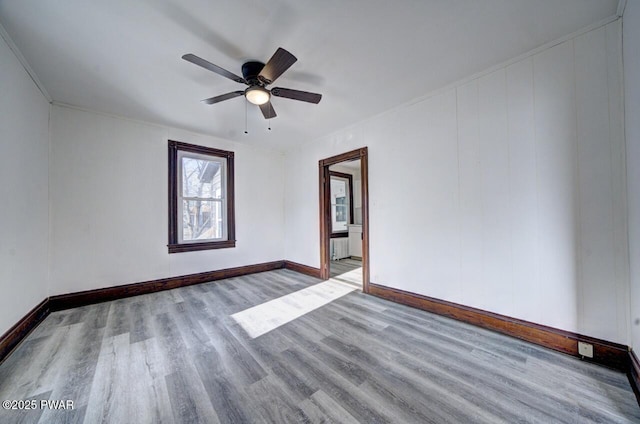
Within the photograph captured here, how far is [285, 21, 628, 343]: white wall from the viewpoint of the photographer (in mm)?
1920

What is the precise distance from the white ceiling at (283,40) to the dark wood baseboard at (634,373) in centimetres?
256

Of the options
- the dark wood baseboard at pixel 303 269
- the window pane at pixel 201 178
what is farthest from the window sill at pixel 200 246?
the dark wood baseboard at pixel 303 269

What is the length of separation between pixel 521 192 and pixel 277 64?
8.34 feet

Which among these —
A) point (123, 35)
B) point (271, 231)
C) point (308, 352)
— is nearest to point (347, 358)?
point (308, 352)

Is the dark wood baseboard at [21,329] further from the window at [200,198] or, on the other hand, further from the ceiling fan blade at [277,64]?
the ceiling fan blade at [277,64]

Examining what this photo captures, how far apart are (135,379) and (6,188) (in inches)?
80.4

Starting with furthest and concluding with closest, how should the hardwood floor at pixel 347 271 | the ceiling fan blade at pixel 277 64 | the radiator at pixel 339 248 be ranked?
the radiator at pixel 339 248
the hardwood floor at pixel 347 271
the ceiling fan blade at pixel 277 64

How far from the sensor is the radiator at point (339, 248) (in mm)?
6445

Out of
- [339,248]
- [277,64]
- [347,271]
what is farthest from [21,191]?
[339,248]

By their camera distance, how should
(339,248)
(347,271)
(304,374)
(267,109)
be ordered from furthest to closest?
1. (339,248)
2. (347,271)
3. (267,109)
4. (304,374)

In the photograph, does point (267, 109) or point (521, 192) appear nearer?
point (521, 192)

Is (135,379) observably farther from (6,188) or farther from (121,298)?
(121,298)

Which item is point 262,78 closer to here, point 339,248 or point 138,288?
point 138,288

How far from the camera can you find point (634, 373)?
65.2 inches
